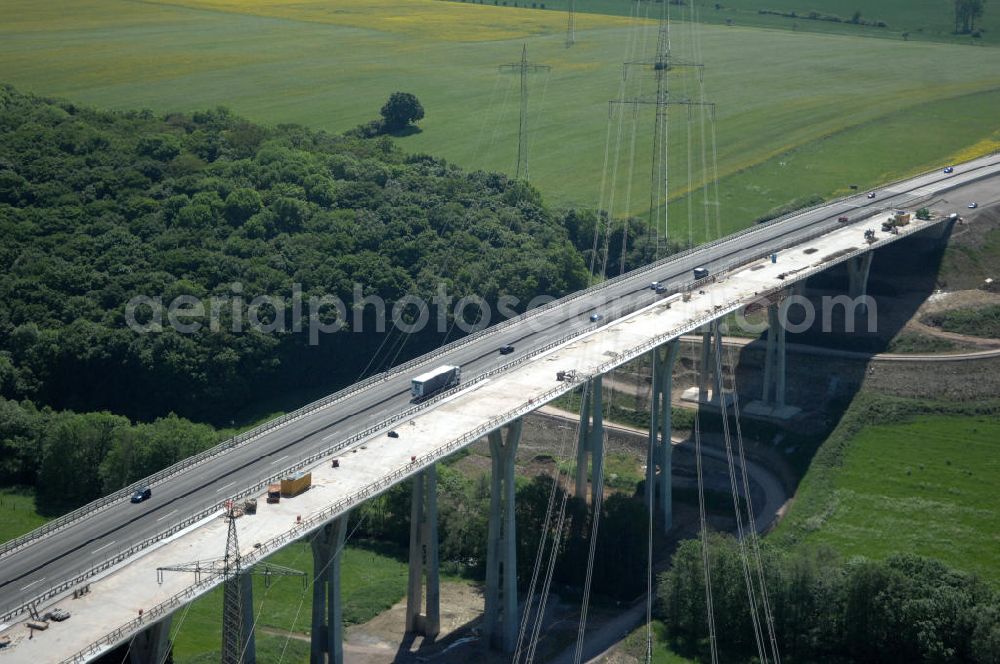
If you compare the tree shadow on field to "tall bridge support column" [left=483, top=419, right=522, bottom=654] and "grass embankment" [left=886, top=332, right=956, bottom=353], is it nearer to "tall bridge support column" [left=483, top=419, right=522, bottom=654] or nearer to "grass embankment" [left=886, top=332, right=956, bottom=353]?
"grass embankment" [left=886, top=332, right=956, bottom=353]

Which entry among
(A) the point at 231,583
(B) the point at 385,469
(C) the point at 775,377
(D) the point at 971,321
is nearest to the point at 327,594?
(B) the point at 385,469

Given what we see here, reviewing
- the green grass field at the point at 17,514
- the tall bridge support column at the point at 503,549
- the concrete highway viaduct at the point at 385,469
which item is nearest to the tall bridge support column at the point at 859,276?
the concrete highway viaduct at the point at 385,469

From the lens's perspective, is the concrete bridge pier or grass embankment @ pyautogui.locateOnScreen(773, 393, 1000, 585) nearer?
grass embankment @ pyautogui.locateOnScreen(773, 393, 1000, 585)

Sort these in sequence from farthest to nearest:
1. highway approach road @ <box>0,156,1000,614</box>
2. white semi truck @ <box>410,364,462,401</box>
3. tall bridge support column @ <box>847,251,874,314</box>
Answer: tall bridge support column @ <box>847,251,874,314</box>
white semi truck @ <box>410,364,462,401</box>
highway approach road @ <box>0,156,1000,614</box>

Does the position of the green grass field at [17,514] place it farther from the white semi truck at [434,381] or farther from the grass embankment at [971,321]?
the grass embankment at [971,321]

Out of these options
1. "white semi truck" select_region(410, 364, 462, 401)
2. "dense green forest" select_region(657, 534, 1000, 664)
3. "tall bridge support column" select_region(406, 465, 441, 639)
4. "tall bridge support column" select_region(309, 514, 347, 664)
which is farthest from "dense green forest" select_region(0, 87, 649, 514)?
"dense green forest" select_region(657, 534, 1000, 664)

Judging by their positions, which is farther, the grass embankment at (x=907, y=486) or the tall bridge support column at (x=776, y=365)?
the tall bridge support column at (x=776, y=365)
